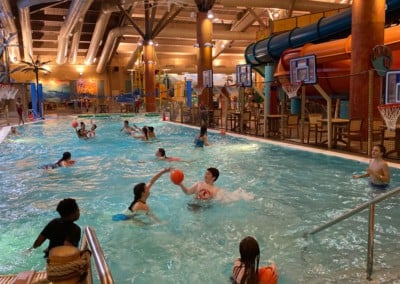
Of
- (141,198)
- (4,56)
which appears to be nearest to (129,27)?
(4,56)

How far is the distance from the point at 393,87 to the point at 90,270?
729 cm

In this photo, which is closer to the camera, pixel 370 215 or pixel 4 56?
pixel 370 215

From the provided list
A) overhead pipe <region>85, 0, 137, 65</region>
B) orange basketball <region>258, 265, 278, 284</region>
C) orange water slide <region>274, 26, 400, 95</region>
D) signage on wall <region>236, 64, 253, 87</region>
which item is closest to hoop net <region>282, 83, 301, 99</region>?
orange water slide <region>274, 26, 400, 95</region>

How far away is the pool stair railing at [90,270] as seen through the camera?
1.98 metres

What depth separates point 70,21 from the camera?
974 inches

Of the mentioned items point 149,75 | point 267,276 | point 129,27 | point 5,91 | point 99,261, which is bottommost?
point 267,276

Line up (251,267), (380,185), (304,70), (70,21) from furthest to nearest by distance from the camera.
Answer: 1. (70,21)
2. (304,70)
3. (380,185)
4. (251,267)

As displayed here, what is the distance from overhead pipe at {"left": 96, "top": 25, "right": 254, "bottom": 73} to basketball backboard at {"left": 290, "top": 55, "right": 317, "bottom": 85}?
21.0m

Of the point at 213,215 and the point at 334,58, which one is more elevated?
the point at 334,58

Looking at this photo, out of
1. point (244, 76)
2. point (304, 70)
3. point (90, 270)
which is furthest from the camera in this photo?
point (244, 76)

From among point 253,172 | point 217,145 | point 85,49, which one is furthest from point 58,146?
point 85,49

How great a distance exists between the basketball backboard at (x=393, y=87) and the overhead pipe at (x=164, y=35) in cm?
2491

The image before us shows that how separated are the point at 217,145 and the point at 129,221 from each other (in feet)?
25.5

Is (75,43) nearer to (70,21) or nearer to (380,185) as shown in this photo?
(70,21)
